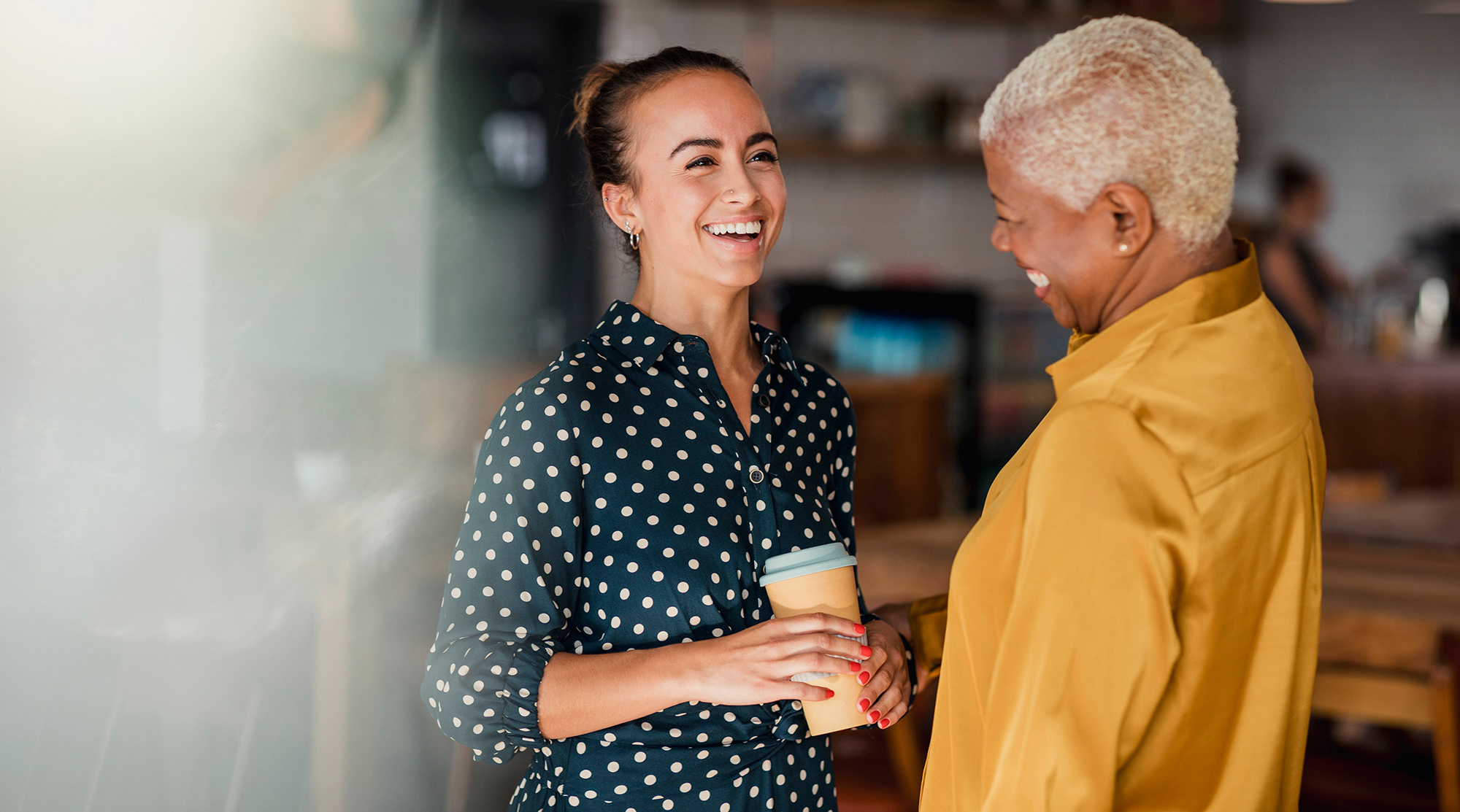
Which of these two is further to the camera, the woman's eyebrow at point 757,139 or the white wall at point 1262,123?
the white wall at point 1262,123

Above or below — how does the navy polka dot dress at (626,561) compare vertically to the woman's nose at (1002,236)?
below

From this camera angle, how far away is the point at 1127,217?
791mm

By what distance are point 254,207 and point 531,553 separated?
2.35 ft

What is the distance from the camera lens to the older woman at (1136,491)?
0.72m

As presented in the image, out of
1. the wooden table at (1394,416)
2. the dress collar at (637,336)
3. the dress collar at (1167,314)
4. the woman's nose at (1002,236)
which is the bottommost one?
the wooden table at (1394,416)

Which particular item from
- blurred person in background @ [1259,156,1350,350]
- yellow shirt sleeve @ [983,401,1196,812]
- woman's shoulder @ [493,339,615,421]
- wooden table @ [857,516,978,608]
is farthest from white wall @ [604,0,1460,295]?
yellow shirt sleeve @ [983,401,1196,812]

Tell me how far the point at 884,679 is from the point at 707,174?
1.54 feet

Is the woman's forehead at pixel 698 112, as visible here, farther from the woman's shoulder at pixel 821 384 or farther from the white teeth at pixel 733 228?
the woman's shoulder at pixel 821 384

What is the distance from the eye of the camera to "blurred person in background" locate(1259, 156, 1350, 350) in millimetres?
4781

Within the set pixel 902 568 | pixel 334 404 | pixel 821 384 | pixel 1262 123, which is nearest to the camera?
pixel 821 384

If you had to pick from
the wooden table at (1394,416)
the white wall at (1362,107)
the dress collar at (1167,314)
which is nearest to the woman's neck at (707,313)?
the dress collar at (1167,314)

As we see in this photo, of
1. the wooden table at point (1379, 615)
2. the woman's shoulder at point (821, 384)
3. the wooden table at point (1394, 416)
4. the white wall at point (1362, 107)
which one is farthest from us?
the white wall at point (1362, 107)

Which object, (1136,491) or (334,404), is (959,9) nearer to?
(334,404)

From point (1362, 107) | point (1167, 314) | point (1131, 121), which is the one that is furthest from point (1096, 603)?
point (1362, 107)
